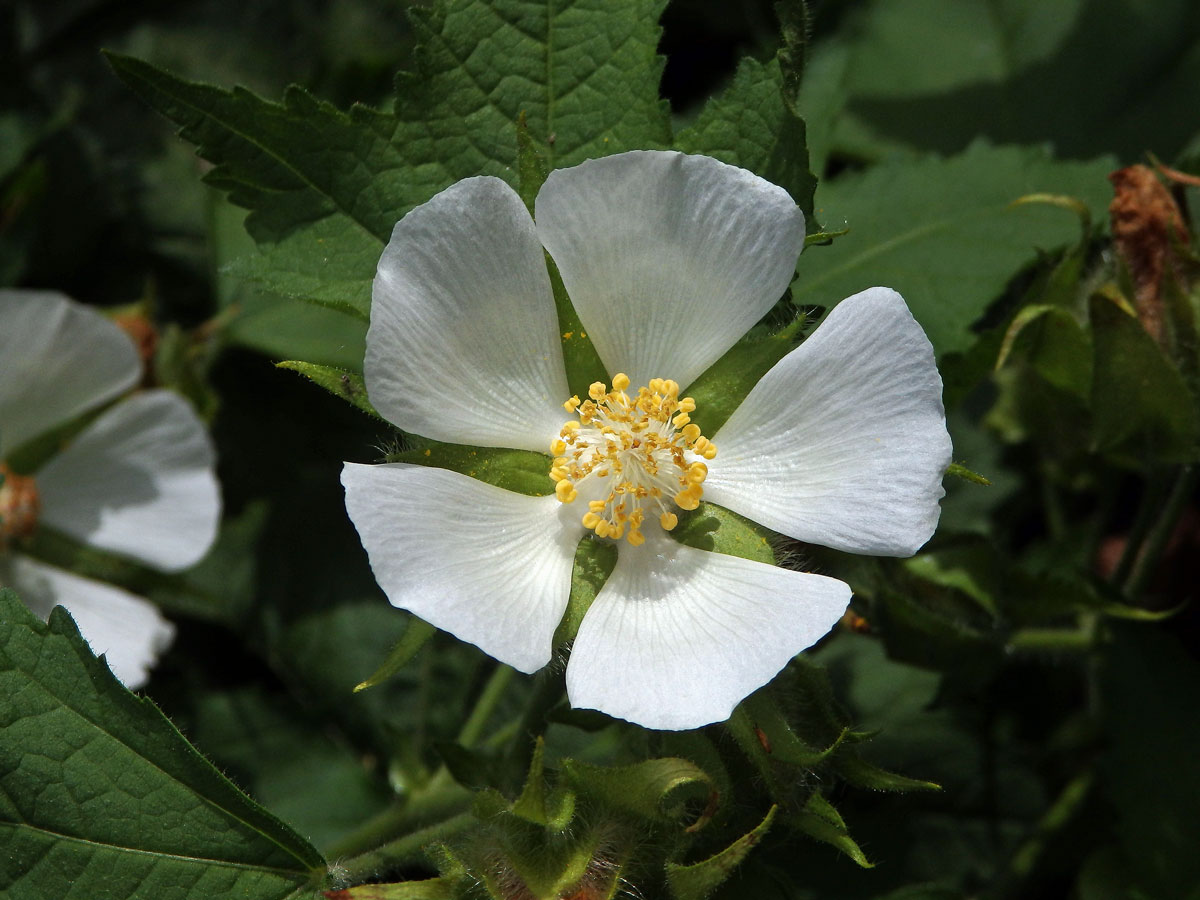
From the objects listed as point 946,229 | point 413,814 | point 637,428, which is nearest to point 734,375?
point 637,428

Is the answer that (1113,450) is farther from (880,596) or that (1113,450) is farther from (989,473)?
(989,473)

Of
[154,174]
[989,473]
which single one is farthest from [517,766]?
[154,174]

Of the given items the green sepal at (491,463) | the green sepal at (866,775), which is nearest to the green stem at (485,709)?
the green sepal at (491,463)

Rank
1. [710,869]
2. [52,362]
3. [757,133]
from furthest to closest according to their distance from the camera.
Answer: [52,362]
[757,133]
[710,869]

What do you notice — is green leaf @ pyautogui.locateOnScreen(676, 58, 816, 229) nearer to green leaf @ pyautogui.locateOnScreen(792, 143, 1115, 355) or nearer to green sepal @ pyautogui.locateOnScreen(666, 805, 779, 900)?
green leaf @ pyautogui.locateOnScreen(792, 143, 1115, 355)

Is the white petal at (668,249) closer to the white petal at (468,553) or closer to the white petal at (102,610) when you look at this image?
the white petal at (468,553)

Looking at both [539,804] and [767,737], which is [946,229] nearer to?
[767,737]
